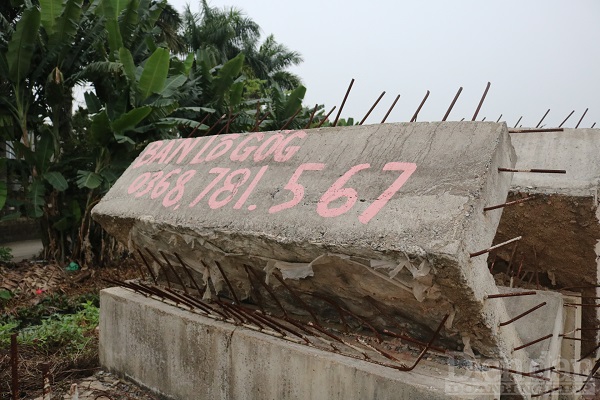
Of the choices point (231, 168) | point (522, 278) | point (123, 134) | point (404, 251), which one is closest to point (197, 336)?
point (231, 168)

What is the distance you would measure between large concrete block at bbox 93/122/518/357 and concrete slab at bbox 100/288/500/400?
23cm

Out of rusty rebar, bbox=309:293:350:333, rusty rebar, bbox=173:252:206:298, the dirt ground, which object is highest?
rusty rebar, bbox=309:293:350:333

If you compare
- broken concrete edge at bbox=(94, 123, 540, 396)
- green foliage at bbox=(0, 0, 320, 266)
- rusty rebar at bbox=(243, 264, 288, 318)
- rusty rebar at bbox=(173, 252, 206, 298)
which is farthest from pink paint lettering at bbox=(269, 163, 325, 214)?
green foliage at bbox=(0, 0, 320, 266)

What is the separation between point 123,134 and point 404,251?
5517mm

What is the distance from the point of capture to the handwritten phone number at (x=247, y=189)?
194cm

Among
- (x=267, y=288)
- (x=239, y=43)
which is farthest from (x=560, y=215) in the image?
(x=239, y=43)

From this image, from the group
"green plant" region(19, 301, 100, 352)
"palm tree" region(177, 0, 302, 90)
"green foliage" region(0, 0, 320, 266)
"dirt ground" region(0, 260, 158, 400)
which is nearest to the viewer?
"dirt ground" region(0, 260, 158, 400)

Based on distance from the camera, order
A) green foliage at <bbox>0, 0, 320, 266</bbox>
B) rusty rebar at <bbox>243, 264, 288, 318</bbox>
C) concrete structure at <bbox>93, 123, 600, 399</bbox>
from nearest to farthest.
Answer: concrete structure at <bbox>93, 123, 600, 399</bbox>, rusty rebar at <bbox>243, 264, 288, 318</bbox>, green foliage at <bbox>0, 0, 320, 266</bbox>

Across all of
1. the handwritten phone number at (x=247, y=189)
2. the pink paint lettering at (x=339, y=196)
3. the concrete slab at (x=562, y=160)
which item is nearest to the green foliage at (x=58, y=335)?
the handwritten phone number at (x=247, y=189)

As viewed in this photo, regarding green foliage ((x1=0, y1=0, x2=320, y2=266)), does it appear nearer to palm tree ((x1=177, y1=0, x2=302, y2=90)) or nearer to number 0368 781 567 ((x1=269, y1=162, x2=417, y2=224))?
number 0368 781 567 ((x1=269, y1=162, x2=417, y2=224))

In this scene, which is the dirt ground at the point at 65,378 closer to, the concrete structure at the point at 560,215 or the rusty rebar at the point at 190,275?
the rusty rebar at the point at 190,275

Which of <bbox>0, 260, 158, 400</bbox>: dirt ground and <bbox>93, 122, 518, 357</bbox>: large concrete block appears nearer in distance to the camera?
<bbox>93, 122, 518, 357</bbox>: large concrete block

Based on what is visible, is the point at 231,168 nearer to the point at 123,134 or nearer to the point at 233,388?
the point at 233,388

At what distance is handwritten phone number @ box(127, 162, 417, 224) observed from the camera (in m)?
1.94
